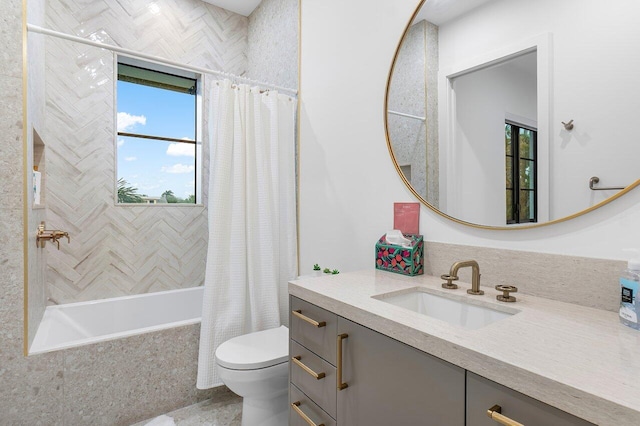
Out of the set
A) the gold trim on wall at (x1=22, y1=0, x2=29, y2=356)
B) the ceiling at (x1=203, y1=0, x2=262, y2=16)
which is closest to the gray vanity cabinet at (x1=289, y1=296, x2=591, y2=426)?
the gold trim on wall at (x1=22, y1=0, x2=29, y2=356)

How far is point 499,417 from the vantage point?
625mm

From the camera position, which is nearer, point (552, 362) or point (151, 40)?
point (552, 362)

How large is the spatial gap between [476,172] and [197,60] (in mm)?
2716

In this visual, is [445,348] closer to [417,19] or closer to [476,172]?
[476,172]

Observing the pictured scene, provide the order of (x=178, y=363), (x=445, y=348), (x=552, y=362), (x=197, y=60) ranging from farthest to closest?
(x=197, y=60) < (x=178, y=363) < (x=445, y=348) < (x=552, y=362)

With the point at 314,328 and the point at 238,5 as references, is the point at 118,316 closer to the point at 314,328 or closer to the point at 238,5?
the point at 314,328

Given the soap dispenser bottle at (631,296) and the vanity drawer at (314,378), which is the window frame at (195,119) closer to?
the vanity drawer at (314,378)

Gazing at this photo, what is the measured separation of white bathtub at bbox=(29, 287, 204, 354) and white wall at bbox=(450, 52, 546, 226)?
5.50 ft

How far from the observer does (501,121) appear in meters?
1.23

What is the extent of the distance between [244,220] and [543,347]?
1.63 m

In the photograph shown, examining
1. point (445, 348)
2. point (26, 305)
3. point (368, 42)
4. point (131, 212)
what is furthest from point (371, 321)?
point (131, 212)


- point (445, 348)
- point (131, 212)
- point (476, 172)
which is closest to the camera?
point (445, 348)

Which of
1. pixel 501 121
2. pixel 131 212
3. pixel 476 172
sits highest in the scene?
pixel 501 121

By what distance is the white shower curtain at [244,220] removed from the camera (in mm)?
1934
